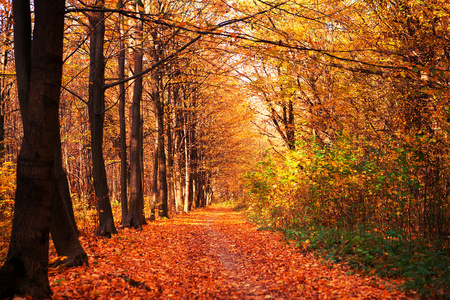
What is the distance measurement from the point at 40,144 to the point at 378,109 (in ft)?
34.3

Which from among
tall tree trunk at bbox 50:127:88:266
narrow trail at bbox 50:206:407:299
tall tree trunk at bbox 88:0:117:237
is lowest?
narrow trail at bbox 50:206:407:299

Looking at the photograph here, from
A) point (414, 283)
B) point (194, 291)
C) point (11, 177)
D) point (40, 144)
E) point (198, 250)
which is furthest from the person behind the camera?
point (198, 250)

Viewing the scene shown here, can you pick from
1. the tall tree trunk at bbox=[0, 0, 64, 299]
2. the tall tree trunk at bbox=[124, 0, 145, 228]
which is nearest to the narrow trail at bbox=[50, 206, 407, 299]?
the tall tree trunk at bbox=[0, 0, 64, 299]

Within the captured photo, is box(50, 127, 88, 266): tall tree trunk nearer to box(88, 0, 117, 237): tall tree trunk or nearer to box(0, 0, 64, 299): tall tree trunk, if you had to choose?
box(0, 0, 64, 299): tall tree trunk

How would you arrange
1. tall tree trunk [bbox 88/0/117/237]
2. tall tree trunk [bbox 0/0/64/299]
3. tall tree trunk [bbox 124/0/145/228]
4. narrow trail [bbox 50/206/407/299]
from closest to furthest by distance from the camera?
tall tree trunk [bbox 0/0/64/299] → narrow trail [bbox 50/206/407/299] → tall tree trunk [bbox 88/0/117/237] → tall tree trunk [bbox 124/0/145/228]

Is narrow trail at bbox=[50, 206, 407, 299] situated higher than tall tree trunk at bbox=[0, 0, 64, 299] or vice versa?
tall tree trunk at bbox=[0, 0, 64, 299]

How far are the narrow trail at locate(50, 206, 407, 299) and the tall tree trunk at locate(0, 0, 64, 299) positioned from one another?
0.57 metres

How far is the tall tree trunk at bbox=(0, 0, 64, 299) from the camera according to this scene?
4.26 metres

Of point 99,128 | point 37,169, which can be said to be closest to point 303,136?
point 99,128

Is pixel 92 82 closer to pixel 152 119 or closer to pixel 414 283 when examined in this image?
pixel 414 283

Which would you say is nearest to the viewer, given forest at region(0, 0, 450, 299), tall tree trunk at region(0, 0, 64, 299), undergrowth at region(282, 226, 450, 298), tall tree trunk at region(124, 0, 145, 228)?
tall tree trunk at region(0, 0, 64, 299)

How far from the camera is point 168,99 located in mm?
20641

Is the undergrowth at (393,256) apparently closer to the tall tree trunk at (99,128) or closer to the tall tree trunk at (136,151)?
the tall tree trunk at (99,128)

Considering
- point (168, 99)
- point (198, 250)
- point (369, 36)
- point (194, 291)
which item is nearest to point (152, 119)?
point (168, 99)
